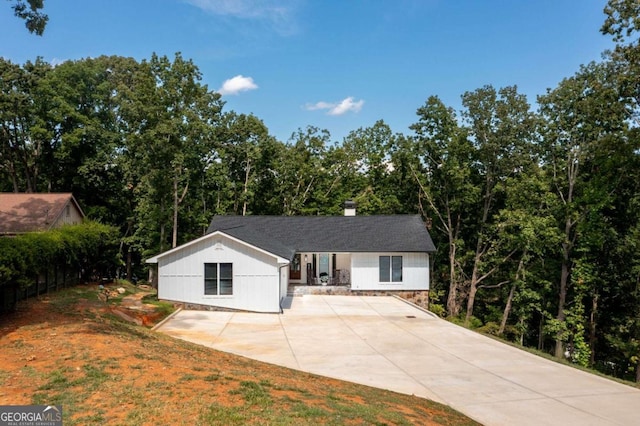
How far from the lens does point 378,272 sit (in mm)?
23781

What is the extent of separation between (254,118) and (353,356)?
25.3 meters

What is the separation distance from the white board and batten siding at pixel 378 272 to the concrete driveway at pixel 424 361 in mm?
4534

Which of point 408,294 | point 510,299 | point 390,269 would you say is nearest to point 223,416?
point 390,269

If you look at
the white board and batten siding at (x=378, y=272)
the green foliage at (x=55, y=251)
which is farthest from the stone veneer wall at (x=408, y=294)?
the green foliage at (x=55, y=251)

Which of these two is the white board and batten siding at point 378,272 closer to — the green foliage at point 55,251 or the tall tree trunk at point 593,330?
the tall tree trunk at point 593,330

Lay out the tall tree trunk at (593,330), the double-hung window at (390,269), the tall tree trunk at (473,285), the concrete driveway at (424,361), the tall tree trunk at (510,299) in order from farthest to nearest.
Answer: the tall tree trunk at (473,285)
the tall tree trunk at (510,299)
the tall tree trunk at (593,330)
the double-hung window at (390,269)
the concrete driveway at (424,361)

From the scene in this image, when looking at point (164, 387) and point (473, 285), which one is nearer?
point (164, 387)

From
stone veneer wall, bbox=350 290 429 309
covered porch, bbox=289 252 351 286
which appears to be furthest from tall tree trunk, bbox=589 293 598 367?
covered porch, bbox=289 252 351 286

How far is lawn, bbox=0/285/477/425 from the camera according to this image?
20.0 ft

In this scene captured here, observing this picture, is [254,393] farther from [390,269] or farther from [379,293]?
[390,269]

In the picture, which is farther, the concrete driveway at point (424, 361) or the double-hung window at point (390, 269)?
the double-hung window at point (390, 269)

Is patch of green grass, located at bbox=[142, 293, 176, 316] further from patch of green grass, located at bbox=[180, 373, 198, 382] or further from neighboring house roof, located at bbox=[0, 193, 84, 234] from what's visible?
patch of green grass, located at bbox=[180, 373, 198, 382]

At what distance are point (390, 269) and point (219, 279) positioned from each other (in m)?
9.72

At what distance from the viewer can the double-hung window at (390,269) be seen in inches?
A: 936
